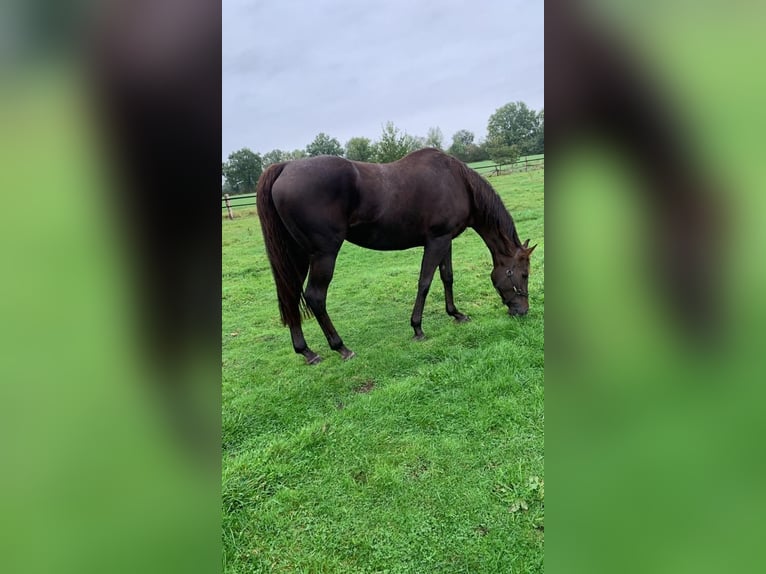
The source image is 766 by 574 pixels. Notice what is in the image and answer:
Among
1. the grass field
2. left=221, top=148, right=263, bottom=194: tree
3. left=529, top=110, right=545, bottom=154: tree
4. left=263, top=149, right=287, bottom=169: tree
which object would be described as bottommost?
the grass field

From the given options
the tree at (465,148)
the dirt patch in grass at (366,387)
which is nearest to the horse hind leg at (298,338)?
the dirt patch in grass at (366,387)

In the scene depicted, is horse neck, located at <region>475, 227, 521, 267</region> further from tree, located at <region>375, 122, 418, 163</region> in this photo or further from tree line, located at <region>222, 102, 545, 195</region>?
tree, located at <region>375, 122, 418, 163</region>

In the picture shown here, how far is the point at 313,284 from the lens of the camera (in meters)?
3.49

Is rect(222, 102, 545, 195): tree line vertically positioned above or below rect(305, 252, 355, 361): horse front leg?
above

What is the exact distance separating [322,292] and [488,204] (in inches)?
76.2

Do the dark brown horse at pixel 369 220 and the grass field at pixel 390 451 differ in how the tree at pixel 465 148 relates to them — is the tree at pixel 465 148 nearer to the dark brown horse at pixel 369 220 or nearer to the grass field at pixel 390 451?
the dark brown horse at pixel 369 220

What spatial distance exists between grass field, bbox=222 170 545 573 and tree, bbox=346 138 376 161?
521 centimetres

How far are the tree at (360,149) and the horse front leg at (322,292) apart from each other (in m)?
5.28

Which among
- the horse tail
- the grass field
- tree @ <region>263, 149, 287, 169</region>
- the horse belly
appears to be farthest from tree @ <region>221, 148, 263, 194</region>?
the grass field

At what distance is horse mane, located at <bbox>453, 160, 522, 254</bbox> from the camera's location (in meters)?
3.85
